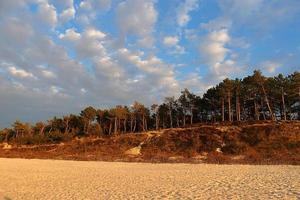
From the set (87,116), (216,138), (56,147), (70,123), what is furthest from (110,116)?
(216,138)

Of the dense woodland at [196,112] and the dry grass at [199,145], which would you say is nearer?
the dry grass at [199,145]

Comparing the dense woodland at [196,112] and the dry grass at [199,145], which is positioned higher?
the dense woodland at [196,112]

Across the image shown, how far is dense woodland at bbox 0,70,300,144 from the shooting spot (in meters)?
66.9

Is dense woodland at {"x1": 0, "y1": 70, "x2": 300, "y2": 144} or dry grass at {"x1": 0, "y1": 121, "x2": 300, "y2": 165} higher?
dense woodland at {"x1": 0, "y1": 70, "x2": 300, "y2": 144}

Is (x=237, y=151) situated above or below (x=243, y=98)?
below

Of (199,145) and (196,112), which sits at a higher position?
(196,112)

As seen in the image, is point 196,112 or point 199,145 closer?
point 199,145

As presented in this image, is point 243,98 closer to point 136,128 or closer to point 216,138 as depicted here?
point 216,138

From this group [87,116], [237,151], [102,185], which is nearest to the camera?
[102,185]

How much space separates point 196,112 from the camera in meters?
85.4

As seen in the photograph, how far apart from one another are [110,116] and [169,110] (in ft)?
52.4

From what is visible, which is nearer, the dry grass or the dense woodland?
the dry grass

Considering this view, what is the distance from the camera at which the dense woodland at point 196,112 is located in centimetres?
6688

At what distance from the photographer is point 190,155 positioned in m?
44.8
